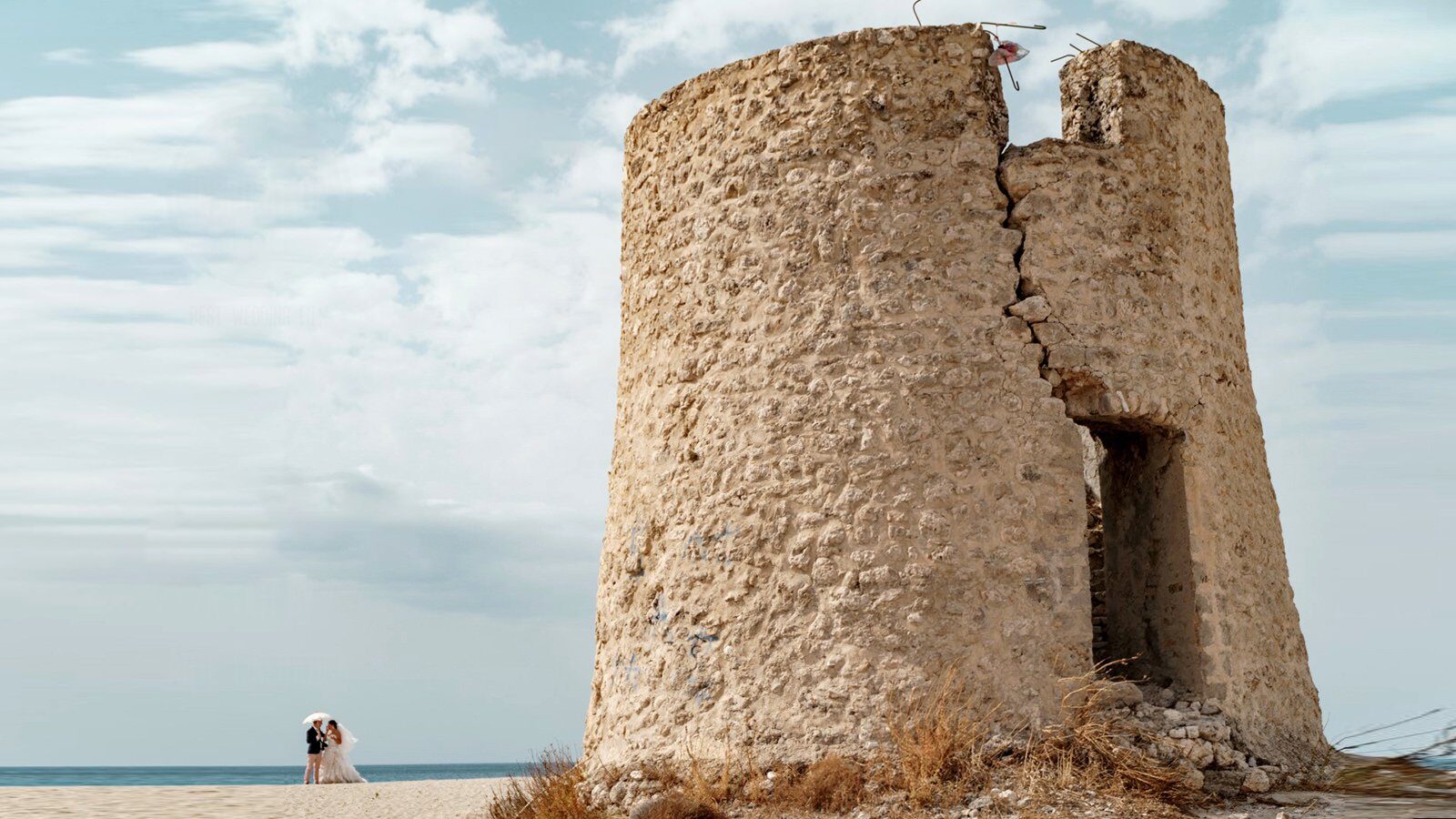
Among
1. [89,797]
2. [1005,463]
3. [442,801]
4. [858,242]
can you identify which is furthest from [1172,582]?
[89,797]

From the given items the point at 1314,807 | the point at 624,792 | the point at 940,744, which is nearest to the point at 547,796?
the point at 624,792

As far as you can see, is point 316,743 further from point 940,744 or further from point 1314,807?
point 1314,807

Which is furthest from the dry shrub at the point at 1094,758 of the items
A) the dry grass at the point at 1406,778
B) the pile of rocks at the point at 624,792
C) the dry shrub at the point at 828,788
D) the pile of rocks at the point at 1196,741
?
the pile of rocks at the point at 624,792

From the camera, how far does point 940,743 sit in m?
6.39

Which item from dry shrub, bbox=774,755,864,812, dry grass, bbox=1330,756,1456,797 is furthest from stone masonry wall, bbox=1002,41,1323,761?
dry grass, bbox=1330,756,1456,797

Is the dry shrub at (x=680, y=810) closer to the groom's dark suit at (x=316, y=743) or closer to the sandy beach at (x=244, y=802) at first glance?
the sandy beach at (x=244, y=802)

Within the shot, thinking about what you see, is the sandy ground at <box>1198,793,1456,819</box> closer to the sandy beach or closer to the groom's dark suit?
the sandy beach

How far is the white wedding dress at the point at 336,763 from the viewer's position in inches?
619

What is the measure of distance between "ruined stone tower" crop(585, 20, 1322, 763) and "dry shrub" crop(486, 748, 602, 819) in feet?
1.17

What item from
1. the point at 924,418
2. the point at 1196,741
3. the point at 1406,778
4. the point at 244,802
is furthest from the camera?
the point at 244,802

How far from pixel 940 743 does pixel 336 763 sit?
11513 mm

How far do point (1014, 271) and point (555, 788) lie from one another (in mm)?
4185

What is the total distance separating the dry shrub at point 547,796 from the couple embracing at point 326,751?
7.53 metres

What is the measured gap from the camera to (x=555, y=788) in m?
7.64
